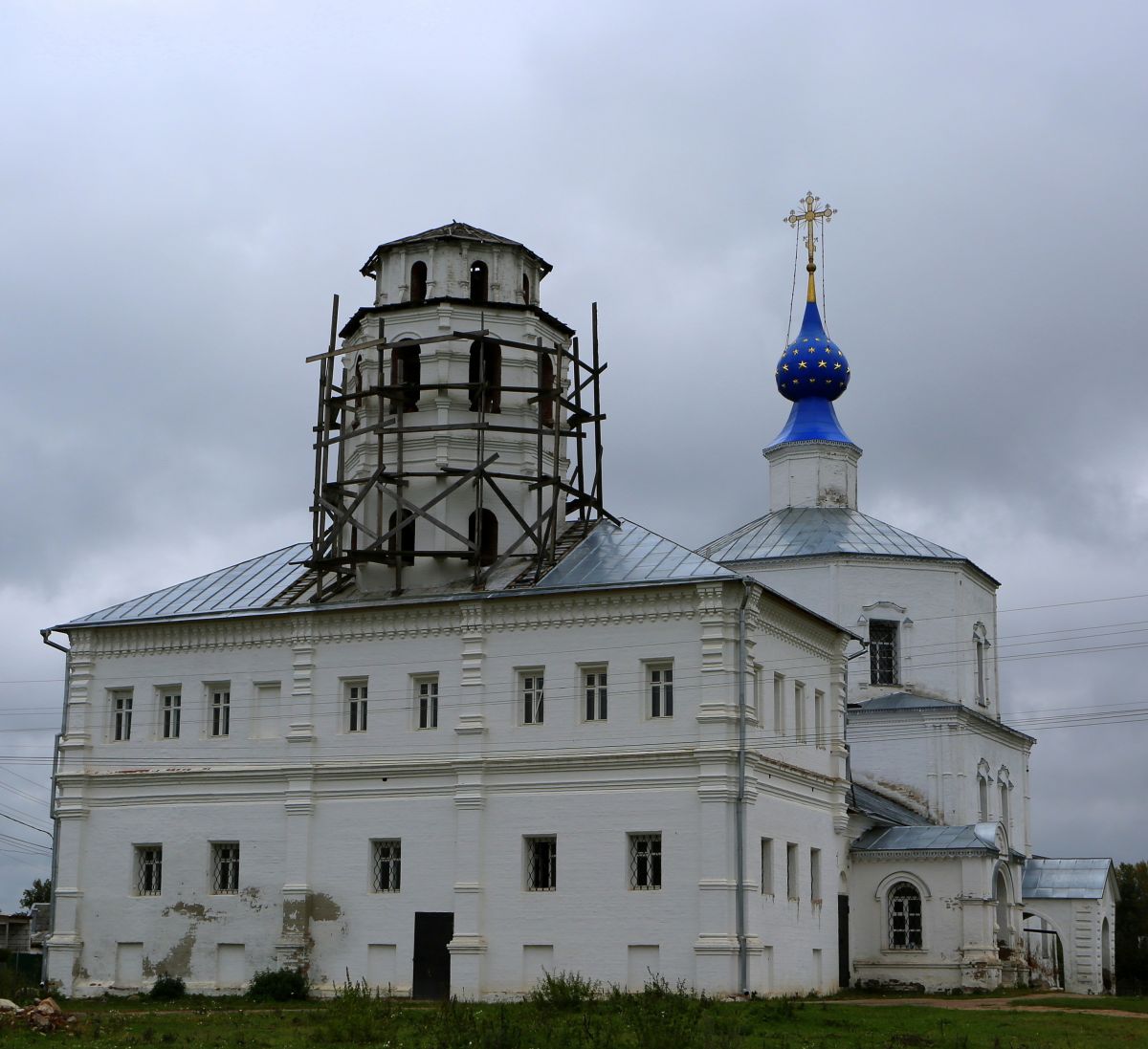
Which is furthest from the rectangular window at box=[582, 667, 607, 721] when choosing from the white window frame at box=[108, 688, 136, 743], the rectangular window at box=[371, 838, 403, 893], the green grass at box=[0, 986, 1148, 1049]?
the white window frame at box=[108, 688, 136, 743]

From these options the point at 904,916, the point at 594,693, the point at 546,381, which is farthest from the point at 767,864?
the point at 546,381

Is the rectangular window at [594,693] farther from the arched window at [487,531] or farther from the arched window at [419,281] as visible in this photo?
the arched window at [419,281]

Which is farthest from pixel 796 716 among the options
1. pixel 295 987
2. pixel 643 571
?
pixel 295 987

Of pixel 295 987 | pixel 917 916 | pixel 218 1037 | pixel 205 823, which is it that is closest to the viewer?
pixel 218 1037

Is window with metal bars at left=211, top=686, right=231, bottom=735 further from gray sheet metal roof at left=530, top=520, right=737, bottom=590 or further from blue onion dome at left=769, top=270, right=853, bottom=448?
blue onion dome at left=769, top=270, right=853, bottom=448

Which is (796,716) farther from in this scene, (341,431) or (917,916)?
(341,431)

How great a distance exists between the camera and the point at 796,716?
32.9m

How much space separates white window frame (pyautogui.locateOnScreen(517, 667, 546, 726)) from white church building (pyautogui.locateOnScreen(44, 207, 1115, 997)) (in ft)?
0.20

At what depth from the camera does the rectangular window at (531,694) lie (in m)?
30.8

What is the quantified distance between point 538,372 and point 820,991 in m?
12.9

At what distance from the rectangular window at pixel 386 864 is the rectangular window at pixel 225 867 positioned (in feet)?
9.30

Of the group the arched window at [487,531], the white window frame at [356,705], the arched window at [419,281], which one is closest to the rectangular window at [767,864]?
the arched window at [487,531]

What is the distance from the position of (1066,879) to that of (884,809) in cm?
679

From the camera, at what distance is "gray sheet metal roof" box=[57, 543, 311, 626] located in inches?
1350
